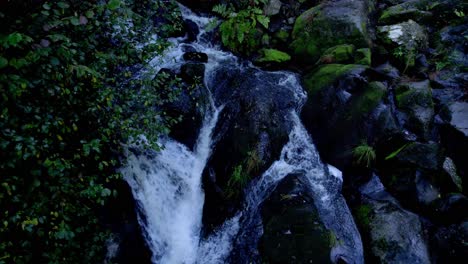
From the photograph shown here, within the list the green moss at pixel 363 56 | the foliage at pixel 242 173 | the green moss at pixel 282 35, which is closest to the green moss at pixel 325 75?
the green moss at pixel 363 56

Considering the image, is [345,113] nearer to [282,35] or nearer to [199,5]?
[282,35]

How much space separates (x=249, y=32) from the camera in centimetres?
995

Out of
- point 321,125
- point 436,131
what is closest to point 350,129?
point 321,125

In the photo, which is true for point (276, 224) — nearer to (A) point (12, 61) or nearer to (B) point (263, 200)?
(B) point (263, 200)

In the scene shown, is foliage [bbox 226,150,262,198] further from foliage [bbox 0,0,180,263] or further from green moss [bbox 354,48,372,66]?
green moss [bbox 354,48,372,66]

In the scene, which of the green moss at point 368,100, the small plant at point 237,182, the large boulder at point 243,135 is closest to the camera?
the small plant at point 237,182

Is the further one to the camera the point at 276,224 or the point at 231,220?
the point at 231,220

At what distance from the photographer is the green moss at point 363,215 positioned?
6.04 meters

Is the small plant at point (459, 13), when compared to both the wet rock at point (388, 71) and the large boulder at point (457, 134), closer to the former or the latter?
the wet rock at point (388, 71)

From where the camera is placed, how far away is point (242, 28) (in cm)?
970

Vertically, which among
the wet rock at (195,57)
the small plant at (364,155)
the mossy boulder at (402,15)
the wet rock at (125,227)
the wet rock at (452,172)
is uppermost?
the mossy boulder at (402,15)

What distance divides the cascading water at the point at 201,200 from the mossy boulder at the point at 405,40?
415 cm

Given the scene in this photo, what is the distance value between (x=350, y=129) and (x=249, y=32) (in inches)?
187

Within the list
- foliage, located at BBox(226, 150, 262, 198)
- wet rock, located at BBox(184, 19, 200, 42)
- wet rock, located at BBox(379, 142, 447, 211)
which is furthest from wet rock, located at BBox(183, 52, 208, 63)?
wet rock, located at BBox(379, 142, 447, 211)
